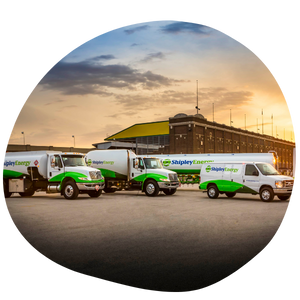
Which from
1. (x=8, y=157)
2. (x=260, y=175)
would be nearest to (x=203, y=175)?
(x=260, y=175)

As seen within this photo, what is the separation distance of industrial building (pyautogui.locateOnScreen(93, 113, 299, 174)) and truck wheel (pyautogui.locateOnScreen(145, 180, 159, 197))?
15.4m

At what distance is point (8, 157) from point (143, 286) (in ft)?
6.79

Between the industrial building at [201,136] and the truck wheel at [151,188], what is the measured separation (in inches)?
606

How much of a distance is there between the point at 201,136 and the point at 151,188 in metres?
16.1

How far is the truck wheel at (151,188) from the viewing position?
19.2 m

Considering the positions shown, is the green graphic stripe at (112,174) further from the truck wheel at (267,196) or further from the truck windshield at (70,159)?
the truck wheel at (267,196)

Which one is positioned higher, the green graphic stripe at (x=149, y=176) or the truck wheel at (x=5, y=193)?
the truck wheel at (x=5, y=193)

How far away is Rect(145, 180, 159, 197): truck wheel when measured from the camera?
62.9ft

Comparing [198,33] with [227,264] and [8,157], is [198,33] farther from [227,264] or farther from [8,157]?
[8,157]

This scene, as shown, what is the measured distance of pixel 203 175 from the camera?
1759 cm

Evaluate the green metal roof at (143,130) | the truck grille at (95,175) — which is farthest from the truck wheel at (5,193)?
the truck grille at (95,175)

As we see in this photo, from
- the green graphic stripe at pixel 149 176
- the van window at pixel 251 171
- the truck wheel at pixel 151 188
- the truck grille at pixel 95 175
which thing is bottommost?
the truck wheel at pixel 151 188

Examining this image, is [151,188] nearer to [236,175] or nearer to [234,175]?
[234,175]

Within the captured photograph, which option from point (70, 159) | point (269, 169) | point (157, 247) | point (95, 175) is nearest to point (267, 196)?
point (157, 247)
